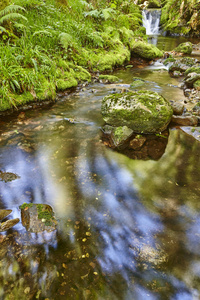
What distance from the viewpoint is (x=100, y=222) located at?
7.38 feet

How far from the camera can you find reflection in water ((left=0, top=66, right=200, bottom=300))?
5.46ft

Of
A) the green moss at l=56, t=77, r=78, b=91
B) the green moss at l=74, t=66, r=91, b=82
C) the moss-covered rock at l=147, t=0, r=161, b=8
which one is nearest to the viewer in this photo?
the green moss at l=56, t=77, r=78, b=91

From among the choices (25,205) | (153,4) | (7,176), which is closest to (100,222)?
(25,205)

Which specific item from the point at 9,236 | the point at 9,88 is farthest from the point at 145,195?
the point at 9,88

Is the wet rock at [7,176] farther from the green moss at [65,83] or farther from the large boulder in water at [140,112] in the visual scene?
the green moss at [65,83]

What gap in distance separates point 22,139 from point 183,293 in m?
3.72

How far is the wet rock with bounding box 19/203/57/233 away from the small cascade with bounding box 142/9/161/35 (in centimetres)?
2499

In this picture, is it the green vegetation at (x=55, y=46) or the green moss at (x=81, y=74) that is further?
the green moss at (x=81, y=74)

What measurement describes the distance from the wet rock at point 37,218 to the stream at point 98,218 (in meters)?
0.07

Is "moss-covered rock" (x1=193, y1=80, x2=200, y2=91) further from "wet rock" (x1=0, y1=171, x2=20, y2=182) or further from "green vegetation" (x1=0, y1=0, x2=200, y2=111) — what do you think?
"wet rock" (x1=0, y1=171, x2=20, y2=182)

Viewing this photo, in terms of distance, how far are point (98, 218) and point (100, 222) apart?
7 centimetres

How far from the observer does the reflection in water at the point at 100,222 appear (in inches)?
65.5

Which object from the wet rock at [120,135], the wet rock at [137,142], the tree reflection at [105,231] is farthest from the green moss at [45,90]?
the wet rock at [137,142]

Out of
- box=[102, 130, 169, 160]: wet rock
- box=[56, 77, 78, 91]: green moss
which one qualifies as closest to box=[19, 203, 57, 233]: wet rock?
box=[102, 130, 169, 160]: wet rock
